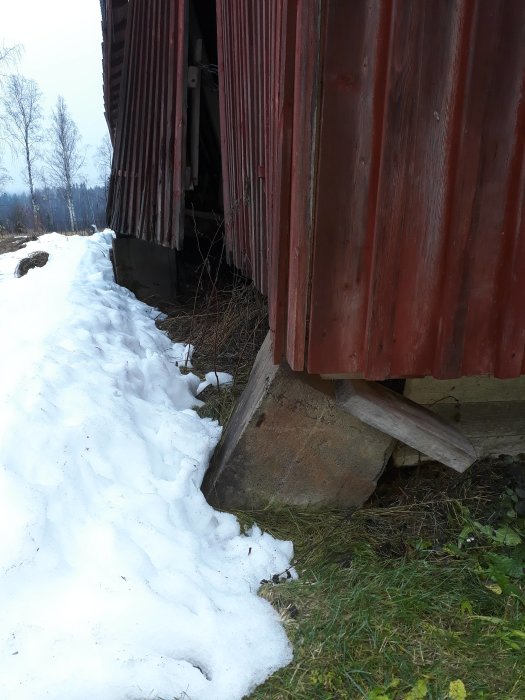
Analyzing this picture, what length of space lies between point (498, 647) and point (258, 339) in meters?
3.03

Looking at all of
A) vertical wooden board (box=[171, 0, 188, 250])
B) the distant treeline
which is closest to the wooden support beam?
vertical wooden board (box=[171, 0, 188, 250])

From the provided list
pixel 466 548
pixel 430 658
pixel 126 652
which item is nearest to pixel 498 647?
pixel 430 658

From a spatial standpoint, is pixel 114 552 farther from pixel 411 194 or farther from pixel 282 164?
pixel 411 194

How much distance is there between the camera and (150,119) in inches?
226

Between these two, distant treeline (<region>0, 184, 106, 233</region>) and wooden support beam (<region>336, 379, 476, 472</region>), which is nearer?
wooden support beam (<region>336, 379, 476, 472</region>)

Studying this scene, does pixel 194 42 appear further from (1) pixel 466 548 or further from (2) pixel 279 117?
(1) pixel 466 548

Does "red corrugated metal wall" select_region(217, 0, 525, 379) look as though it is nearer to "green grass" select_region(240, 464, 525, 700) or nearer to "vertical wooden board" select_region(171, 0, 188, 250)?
"green grass" select_region(240, 464, 525, 700)

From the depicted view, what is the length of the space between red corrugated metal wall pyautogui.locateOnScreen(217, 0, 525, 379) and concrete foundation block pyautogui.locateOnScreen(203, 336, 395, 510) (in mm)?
388

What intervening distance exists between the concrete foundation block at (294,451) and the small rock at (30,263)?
24.6ft

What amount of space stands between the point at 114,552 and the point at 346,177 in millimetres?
1684

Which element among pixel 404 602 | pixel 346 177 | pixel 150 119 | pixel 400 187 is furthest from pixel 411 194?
pixel 150 119

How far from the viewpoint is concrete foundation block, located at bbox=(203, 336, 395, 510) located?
257 centimetres

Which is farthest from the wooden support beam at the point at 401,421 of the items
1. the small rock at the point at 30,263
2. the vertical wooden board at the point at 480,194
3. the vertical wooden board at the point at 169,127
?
the small rock at the point at 30,263

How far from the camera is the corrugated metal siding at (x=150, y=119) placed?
5.08 m
